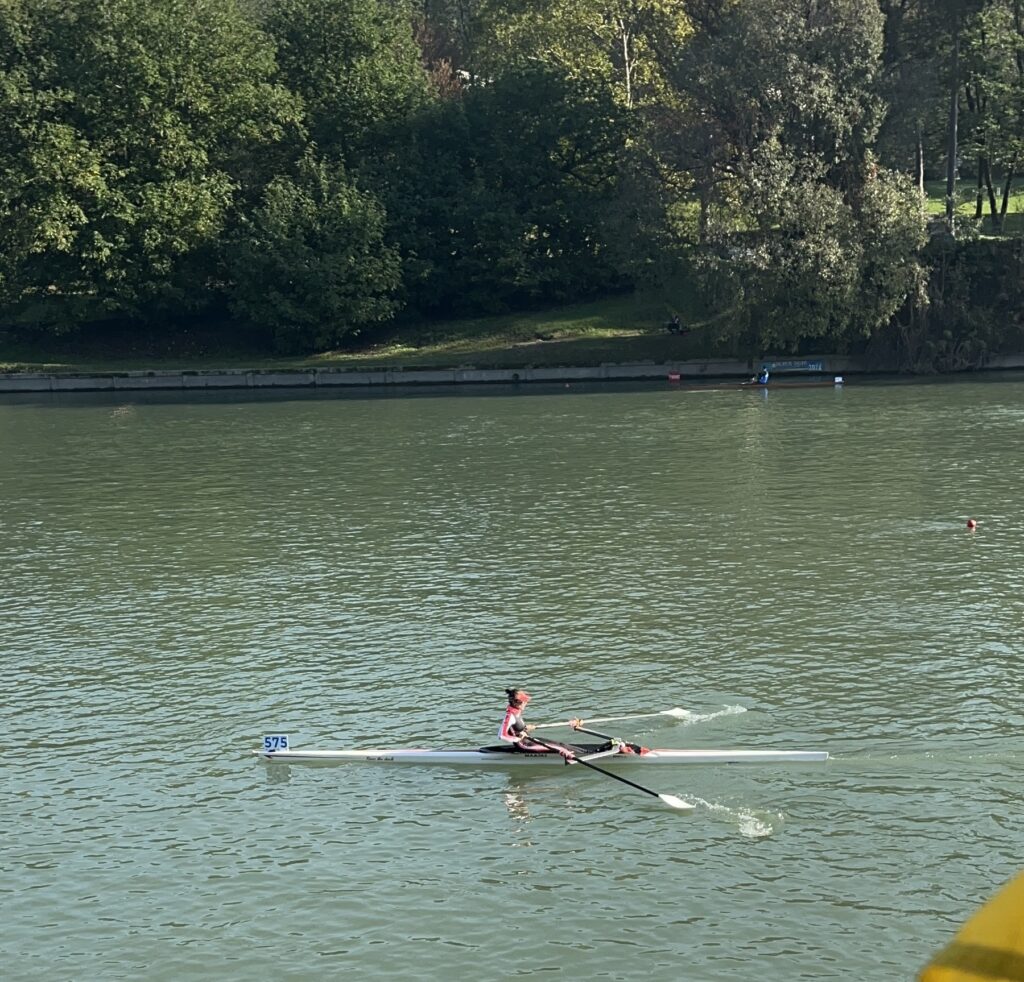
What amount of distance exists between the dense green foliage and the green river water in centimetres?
2222

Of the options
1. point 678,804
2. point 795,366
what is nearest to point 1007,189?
point 795,366

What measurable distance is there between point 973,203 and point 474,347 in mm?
35576

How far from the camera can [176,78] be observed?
84.2 meters

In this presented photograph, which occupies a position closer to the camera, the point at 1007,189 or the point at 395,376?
the point at 395,376

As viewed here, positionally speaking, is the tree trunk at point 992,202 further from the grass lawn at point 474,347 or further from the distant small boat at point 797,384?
the grass lawn at point 474,347

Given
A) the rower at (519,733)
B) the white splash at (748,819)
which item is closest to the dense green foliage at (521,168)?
the rower at (519,733)

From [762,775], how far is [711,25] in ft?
243

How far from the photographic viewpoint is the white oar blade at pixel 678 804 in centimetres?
2094

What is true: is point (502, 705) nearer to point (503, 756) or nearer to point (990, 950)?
point (503, 756)

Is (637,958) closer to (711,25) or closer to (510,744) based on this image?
(510,744)

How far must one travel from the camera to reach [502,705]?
84.2 feet

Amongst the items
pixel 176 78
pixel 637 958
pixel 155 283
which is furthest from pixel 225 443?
pixel 637 958

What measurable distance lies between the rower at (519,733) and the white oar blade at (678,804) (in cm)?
183

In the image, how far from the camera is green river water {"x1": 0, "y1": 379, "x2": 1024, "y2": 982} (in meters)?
17.9
